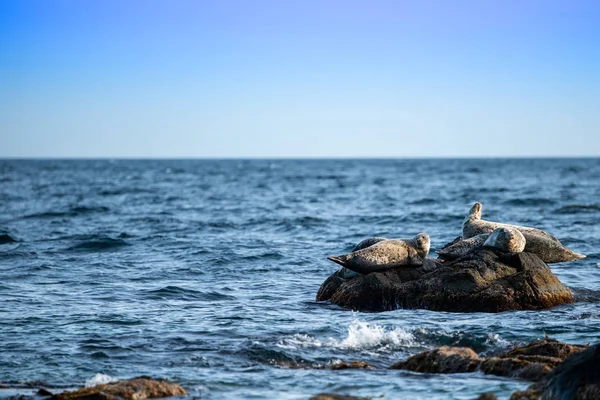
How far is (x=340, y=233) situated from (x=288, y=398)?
1962 centimetres

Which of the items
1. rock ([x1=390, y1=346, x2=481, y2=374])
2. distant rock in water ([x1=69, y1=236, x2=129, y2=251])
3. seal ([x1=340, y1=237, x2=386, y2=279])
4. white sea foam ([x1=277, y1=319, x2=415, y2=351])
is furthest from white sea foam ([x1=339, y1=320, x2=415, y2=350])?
distant rock in water ([x1=69, y1=236, x2=129, y2=251])

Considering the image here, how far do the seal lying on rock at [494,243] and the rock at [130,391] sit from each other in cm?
710

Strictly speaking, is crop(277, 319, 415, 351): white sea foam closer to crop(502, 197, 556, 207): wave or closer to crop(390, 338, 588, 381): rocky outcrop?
crop(390, 338, 588, 381): rocky outcrop

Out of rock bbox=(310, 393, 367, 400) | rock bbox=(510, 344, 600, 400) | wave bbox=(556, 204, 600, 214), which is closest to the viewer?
rock bbox=(510, 344, 600, 400)

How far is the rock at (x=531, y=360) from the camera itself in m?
8.75

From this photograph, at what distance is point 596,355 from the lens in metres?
7.57

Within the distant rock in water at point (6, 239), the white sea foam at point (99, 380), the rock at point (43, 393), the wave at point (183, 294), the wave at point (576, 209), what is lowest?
the distant rock in water at point (6, 239)

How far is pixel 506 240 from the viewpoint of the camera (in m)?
14.1

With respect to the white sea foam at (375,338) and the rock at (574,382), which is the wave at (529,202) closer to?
the white sea foam at (375,338)

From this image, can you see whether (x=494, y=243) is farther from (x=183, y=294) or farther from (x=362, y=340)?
(x=183, y=294)

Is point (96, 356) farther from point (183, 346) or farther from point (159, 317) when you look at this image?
A: point (159, 317)

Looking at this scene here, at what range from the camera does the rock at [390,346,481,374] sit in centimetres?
934

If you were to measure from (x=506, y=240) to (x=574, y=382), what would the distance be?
270 inches

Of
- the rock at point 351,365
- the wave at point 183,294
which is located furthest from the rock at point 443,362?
the wave at point 183,294
